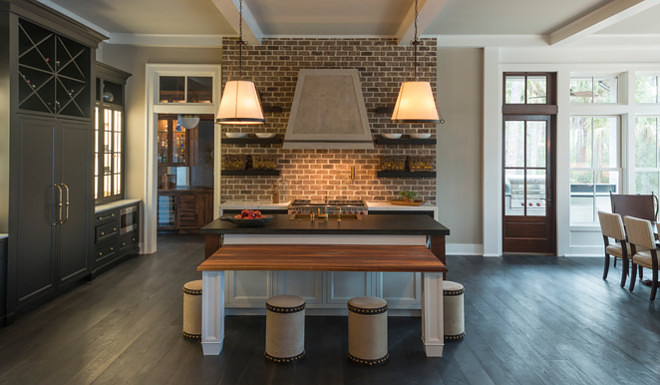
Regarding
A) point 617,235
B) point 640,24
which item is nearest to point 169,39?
point 617,235

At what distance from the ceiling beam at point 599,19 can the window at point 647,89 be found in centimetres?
147

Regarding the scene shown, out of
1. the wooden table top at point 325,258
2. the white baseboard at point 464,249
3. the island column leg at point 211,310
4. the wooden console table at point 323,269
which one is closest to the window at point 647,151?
the white baseboard at point 464,249

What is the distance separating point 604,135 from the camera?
7.21m

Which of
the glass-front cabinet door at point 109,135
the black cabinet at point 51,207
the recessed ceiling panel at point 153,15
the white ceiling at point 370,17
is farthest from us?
the glass-front cabinet door at point 109,135

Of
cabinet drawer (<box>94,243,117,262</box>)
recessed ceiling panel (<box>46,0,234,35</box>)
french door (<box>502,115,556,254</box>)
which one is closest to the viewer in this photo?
recessed ceiling panel (<box>46,0,234,35</box>)

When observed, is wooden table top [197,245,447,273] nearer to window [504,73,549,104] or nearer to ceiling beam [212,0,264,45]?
ceiling beam [212,0,264,45]

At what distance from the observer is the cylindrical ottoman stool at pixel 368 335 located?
3.25m

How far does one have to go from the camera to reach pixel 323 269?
3.22m

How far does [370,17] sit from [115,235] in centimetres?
441

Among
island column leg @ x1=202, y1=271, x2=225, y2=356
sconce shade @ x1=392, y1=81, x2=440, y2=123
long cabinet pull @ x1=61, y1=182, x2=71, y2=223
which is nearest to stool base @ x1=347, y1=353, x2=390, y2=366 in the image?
island column leg @ x1=202, y1=271, x2=225, y2=356

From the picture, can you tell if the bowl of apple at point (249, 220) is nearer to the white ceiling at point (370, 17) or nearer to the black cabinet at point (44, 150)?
the black cabinet at point (44, 150)

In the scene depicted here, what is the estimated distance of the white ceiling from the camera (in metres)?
5.44

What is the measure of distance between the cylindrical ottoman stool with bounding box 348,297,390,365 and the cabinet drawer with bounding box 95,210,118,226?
393 centimetres

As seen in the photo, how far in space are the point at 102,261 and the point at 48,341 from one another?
92.1 inches
